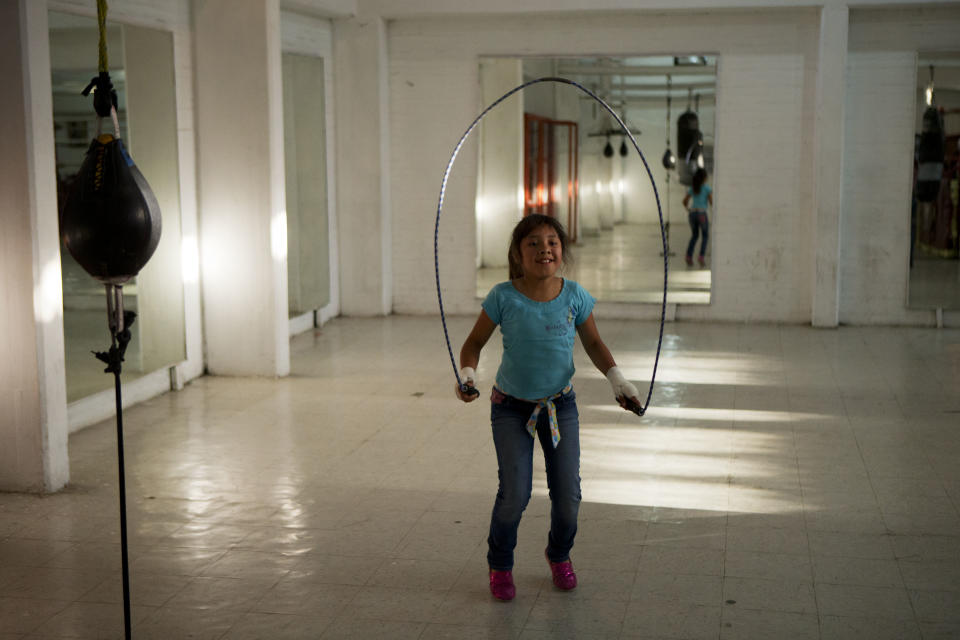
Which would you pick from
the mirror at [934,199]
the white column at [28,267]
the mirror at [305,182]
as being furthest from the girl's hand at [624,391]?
the mirror at [934,199]

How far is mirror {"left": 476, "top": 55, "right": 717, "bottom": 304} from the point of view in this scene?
16.1 m

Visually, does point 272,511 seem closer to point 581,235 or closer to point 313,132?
point 313,132

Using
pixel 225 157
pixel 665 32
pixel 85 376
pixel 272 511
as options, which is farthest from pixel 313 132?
pixel 272 511

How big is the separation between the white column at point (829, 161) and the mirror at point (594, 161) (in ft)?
4.64

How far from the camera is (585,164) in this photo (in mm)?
24312

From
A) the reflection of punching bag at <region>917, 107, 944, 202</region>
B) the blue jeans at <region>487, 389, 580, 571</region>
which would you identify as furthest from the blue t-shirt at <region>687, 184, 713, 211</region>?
the blue jeans at <region>487, 389, 580, 571</region>

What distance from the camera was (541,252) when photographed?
4.41 metres

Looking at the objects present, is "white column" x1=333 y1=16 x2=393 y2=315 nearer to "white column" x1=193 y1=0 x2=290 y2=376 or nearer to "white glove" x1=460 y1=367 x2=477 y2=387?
"white column" x1=193 y1=0 x2=290 y2=376

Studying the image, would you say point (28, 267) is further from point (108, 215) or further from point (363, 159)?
point (363, 159)

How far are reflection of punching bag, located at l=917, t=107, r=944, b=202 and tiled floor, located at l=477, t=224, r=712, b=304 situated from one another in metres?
2.66

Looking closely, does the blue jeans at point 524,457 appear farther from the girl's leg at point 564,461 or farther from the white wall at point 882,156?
the white wall at point 882,156

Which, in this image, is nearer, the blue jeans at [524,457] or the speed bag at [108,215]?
the speed bag at [108,215]

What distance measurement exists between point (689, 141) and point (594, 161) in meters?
6.32

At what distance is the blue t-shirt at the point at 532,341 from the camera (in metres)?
4.38
